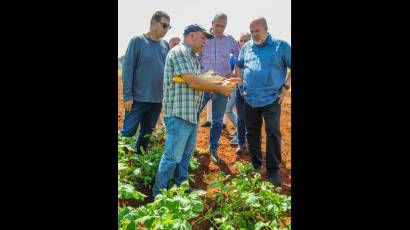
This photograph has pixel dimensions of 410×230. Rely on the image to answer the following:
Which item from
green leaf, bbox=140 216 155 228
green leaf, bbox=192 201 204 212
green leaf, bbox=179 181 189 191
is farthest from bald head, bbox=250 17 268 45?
green leaf, bbox=140 216 155 228

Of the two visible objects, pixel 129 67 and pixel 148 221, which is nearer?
pixel 148 221

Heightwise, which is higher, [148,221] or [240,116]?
[240,116]

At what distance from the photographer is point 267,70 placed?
12.9ft

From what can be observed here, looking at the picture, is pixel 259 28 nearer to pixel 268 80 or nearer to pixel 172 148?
pixel 268 80

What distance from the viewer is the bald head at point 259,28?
3.87 meters

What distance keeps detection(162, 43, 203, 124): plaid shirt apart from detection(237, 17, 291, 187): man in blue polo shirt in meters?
0.93

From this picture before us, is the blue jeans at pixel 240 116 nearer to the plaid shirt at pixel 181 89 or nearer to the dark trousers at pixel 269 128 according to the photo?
the dark trousers at pixel 269 128

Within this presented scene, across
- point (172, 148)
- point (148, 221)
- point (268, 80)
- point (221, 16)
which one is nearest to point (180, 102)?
point (172, 148)

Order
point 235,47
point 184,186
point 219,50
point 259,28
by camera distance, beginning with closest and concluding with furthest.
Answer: point 184,186 < point 259,28 < point 219,50 < point 235,47

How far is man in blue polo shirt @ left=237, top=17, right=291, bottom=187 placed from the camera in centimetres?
389

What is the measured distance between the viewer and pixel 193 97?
3230 millimetres

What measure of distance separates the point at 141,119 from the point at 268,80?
143cm
